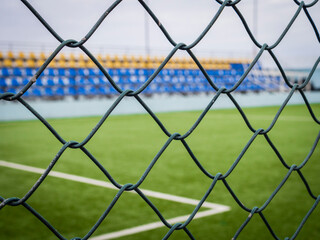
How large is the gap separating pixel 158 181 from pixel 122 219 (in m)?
0.75

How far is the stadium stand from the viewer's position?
9906 millimetres

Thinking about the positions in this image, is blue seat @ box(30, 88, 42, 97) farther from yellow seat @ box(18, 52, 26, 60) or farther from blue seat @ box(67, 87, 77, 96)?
yellow seat @ box(18, 52, 26, 60)

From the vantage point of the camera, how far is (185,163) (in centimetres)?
308

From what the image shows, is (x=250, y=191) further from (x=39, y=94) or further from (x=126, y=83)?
(x=126, y=83)

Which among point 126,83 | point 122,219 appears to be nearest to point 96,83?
point 126,83

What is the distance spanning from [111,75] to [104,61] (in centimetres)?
49

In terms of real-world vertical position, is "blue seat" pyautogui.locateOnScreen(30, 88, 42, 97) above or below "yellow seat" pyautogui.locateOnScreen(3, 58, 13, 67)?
below

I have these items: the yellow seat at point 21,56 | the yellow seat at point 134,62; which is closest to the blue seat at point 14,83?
the yellow seat at point 21,56

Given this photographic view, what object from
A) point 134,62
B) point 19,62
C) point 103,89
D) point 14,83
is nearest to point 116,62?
point 134,62

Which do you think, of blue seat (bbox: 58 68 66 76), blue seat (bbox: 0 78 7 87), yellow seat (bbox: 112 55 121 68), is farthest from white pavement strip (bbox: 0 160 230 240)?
yellow seat (bbox: 112 55 121 68)

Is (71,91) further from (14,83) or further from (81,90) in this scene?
(14,83)

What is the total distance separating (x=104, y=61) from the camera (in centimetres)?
1144

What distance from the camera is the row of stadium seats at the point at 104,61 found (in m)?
10.4

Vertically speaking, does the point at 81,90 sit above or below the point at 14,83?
below
